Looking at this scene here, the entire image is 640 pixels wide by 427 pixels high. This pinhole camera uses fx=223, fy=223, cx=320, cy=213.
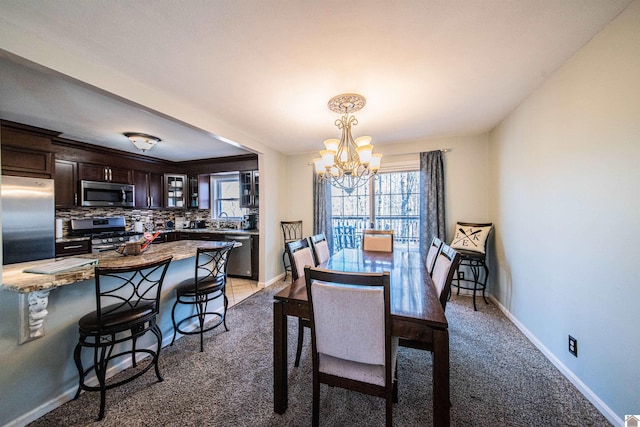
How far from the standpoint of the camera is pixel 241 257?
4238 mm

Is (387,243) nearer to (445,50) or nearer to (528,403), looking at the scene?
(528,403)

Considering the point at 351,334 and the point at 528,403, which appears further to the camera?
the point at 528,403

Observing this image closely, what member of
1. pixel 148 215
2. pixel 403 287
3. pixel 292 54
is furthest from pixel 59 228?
pixel 403 287

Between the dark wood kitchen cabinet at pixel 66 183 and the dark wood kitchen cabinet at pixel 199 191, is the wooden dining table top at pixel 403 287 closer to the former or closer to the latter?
the dark wood kitchen cabinet at pixel 199 191

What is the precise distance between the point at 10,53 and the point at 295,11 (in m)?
1.72

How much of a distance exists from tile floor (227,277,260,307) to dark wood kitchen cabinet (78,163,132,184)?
8.91ft

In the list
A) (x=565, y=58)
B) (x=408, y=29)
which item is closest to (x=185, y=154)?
(x=408, y=29)

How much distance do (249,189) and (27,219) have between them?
2944mm

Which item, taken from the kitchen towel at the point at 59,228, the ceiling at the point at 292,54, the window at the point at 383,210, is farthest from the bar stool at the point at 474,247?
the kitchen towel at the point at 59,228

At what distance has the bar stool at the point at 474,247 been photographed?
3006 millimetres

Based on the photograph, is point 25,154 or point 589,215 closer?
point 589,215

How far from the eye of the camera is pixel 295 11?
1.29 m

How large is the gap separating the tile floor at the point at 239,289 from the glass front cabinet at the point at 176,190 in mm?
2153

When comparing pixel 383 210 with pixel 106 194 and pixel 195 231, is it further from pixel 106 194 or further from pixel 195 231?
pixel 106 194
